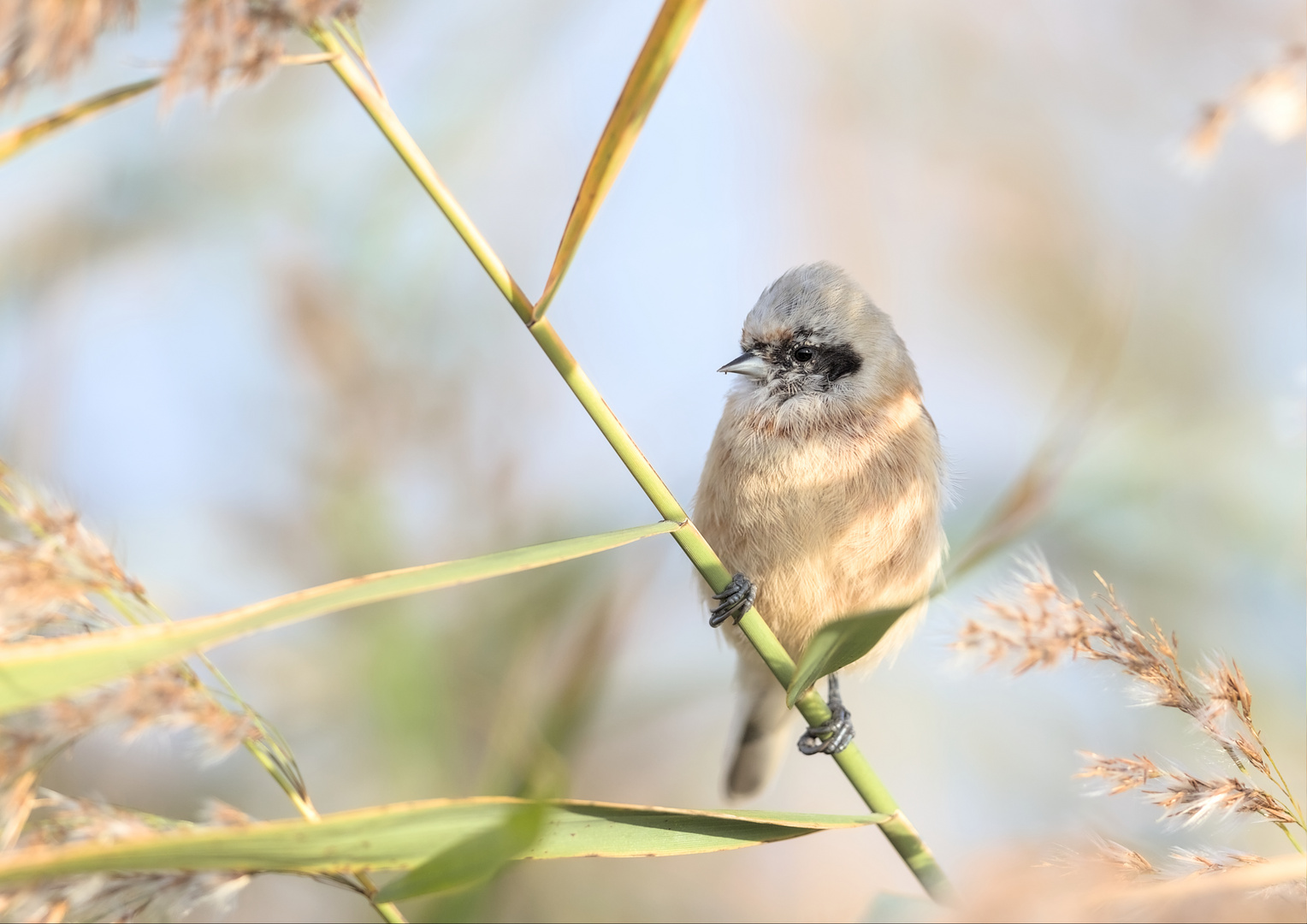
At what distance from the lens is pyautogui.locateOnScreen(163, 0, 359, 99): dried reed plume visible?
3.16ft

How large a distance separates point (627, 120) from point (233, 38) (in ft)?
1.34

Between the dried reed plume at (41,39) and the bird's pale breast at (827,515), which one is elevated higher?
the dried reed plume at (41,39)

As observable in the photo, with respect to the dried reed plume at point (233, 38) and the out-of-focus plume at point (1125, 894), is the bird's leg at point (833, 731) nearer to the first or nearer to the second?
the out-of-focus plume at point (1125, 894)

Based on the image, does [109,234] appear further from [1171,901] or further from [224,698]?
[1171,901]

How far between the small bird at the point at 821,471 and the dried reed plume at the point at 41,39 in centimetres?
158

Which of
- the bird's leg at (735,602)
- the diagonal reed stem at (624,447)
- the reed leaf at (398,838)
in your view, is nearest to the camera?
the reed leaf at (398,838)

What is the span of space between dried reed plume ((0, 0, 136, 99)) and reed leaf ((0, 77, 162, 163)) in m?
0.04

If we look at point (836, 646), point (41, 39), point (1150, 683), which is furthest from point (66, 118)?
point (1150, 683)

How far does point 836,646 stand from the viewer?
4.26 feet

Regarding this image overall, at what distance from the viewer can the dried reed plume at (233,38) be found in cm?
96

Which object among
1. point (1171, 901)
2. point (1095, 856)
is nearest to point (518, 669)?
point (1095, 856)

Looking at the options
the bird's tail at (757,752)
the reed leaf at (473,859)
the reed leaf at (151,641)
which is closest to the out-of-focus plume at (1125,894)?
the reed leaf at (473,859)

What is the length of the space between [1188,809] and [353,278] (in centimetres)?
269

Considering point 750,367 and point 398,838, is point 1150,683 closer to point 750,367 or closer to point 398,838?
point 398,838
